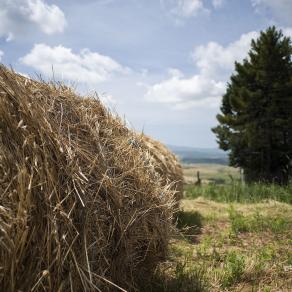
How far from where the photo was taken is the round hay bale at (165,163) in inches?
375

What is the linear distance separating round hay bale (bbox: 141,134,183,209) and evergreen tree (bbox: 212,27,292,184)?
68.5 feet

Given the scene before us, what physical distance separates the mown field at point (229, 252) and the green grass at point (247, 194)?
67 centimetres

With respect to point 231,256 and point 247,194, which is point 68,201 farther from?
point 247,194

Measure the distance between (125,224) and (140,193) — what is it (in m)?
0.46

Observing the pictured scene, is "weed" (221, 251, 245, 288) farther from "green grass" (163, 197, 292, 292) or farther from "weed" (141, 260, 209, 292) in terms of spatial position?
"weed" (141, 260, 209, 292)

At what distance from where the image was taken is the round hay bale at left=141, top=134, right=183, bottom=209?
952cm

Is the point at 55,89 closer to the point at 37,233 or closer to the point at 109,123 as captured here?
the point at 109,123

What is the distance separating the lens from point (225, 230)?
907 cm

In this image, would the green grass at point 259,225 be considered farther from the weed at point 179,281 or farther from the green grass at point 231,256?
the weed at point 179,281

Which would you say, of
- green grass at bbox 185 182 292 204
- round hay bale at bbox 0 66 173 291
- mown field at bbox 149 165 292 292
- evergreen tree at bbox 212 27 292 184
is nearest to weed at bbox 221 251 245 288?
mown field at bbox 149 165 292 292

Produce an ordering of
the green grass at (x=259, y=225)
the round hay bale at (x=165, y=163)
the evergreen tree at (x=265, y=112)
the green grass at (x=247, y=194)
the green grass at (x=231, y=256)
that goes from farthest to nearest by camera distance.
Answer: the evergreen tree at (x=265, y=112), the green grass at (x=247, y=194), the round hay bale at (x=165, y=163), the green grass at (x=259, y=225), the green grass at (x=231, y=256)

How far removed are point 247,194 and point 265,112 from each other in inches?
732

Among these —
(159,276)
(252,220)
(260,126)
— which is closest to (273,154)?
(260,126)

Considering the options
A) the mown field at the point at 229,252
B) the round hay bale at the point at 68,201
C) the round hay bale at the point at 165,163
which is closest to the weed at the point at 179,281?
the mown field at the point at 229,252
